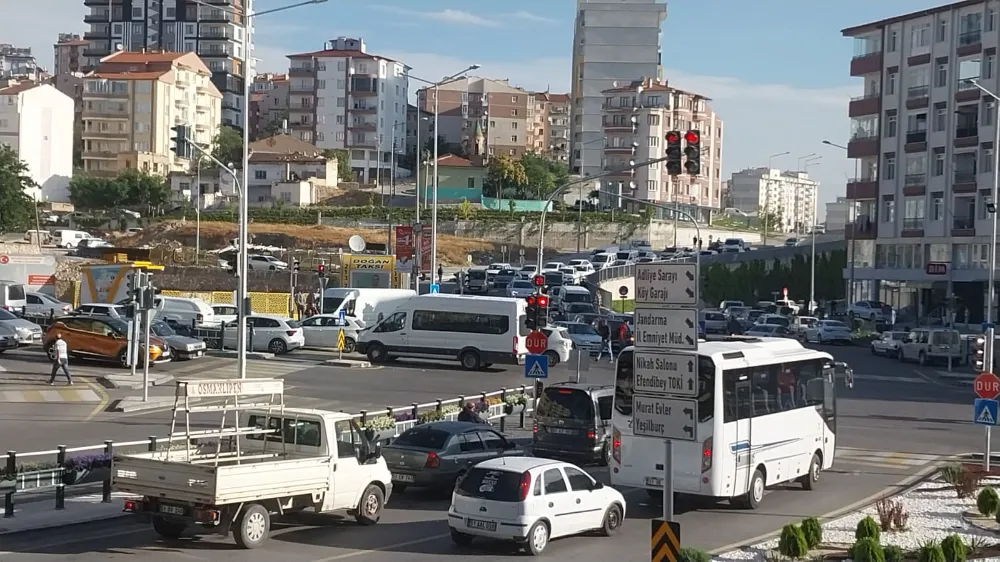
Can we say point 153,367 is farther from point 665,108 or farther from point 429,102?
point 429,102

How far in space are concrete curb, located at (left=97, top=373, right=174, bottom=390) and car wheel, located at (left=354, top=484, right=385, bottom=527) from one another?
62.5ft

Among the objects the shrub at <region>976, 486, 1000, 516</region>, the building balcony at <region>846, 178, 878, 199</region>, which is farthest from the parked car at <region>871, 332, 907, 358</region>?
the shrub at <region>976, 486, 1000, 516</region>

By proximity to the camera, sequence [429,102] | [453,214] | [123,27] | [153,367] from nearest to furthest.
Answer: [153,367] < [453,214] < [123,27] < [429,102]

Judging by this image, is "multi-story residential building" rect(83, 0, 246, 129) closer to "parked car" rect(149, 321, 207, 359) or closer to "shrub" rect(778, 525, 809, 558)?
"parked car" rect(149, 321, 207, 359)

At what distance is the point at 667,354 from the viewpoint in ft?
35.8

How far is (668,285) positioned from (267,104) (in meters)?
171

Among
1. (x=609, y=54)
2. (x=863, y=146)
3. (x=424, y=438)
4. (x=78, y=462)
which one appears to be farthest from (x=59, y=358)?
(x=609, y=54)

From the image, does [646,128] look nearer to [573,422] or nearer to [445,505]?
[573,422]

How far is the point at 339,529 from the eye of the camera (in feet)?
60.0

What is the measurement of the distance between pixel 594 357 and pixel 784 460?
1120 inches

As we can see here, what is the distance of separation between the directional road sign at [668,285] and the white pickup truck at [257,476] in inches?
266

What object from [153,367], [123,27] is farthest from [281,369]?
[123,27]

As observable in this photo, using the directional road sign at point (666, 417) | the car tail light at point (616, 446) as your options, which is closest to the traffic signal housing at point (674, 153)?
the car tail light at point (616, 446)

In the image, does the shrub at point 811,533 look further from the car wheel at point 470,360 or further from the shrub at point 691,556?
the car wheel at point 470,360
